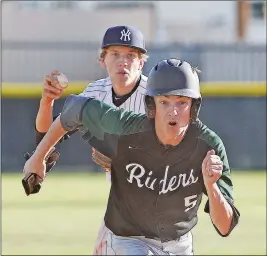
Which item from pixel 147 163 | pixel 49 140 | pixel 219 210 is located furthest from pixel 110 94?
pixel 219 210

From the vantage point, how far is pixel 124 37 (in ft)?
18.7

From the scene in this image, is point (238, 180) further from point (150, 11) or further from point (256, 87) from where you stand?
point (150, 11)

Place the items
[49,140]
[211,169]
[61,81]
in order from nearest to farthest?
[211,169], [49,140], [61,81]

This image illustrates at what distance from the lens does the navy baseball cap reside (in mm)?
5695

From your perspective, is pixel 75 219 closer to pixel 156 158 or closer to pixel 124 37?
pixel 124 37

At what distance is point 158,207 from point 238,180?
12.8 m

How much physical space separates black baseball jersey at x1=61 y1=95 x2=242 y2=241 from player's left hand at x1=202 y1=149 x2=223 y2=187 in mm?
298

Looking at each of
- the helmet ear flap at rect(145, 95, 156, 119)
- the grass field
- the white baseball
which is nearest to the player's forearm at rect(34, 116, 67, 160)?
the white baseball

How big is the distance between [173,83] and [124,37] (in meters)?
1.23

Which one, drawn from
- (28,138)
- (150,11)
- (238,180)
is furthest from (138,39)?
(150,11)

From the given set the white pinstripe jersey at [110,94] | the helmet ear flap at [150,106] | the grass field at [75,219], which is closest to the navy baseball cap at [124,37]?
the white pinstripe jersey at [110,94]

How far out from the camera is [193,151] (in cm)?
471

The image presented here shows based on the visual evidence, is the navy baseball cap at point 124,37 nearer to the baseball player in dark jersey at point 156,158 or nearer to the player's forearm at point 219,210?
the baseball player in dark jersey at point 156,158

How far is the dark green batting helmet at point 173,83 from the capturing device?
4.52 m
